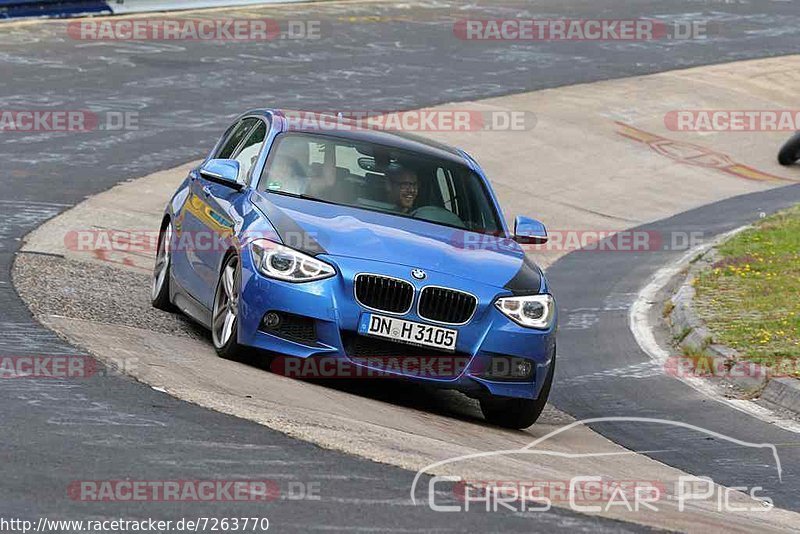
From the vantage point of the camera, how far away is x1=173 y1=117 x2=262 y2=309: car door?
9.76 meters

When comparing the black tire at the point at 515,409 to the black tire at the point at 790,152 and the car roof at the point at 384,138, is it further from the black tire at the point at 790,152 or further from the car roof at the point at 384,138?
the black tire at the point at 790,152

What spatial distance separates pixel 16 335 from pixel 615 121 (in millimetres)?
17135

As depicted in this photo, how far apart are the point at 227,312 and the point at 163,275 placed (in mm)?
1953

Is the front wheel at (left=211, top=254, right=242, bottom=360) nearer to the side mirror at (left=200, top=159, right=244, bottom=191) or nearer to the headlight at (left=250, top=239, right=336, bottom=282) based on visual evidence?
the headlight at (left=250, top=239, right=336, bottom=282)

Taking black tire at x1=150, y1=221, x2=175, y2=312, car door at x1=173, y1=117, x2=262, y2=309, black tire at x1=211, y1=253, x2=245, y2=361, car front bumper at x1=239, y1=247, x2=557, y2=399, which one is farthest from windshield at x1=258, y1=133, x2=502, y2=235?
black tire at x1=150, y1=221, x2=175, y2=312

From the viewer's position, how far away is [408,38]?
29844 mm

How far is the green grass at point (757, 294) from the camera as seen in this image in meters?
12.0

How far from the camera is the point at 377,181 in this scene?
32.6ft

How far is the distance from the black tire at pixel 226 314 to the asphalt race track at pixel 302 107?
3.22 ft

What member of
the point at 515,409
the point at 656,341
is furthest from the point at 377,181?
the point at 656,341

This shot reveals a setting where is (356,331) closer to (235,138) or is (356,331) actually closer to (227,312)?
(227,312)

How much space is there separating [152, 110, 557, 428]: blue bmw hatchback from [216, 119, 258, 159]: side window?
0.60m

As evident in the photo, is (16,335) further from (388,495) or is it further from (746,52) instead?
(746,52)

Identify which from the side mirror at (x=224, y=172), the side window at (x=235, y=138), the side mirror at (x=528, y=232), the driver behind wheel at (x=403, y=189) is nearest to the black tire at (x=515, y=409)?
the side mirror at (x=528, y=232)
